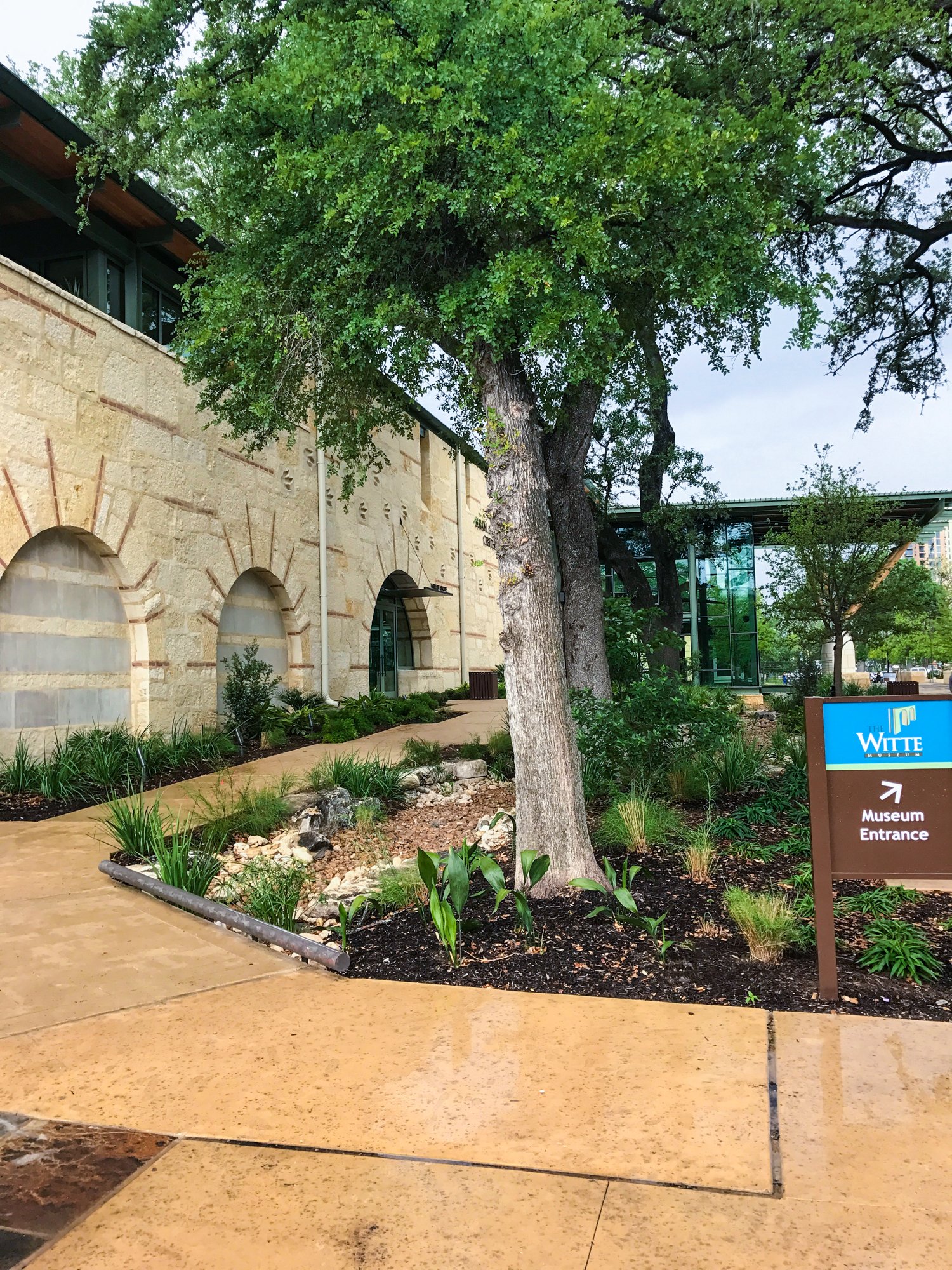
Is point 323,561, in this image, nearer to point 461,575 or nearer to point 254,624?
point 254,624

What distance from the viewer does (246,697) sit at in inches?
535

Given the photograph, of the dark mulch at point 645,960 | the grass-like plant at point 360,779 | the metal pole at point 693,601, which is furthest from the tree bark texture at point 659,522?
the metal pole at point 693,601

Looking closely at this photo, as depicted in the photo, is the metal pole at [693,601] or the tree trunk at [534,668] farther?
the metal pole at [693,601]

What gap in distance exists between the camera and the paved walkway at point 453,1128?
2.37 meters

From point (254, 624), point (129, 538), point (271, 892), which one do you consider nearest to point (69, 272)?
point (129, 538)

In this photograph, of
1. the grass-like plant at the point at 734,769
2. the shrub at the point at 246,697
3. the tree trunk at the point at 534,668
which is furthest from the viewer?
the shrub at the point at 246,697

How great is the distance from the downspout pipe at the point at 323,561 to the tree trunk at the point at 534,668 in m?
11.0

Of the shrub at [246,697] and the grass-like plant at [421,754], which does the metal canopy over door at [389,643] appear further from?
the grass-like plant at [421,754]

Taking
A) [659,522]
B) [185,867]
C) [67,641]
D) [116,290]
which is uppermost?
[116,290]

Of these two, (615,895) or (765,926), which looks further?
(615,895)

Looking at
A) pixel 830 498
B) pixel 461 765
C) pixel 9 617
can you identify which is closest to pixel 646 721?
pixel 461 765

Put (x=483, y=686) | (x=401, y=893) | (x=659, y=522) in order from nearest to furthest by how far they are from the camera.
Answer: (x=401, y=893) < (x=659, y=522) < (x=483, y=686)

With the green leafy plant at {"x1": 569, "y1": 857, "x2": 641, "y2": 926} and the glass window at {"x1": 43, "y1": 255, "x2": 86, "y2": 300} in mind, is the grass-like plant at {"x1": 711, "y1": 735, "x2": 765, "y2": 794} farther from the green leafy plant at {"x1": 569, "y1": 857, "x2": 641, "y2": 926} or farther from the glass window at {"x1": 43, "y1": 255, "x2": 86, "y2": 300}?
the glass window at {"x1": 43, "y1": 255, "x2": 86, "y2": 300}

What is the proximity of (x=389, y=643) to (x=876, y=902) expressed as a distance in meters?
17.0
